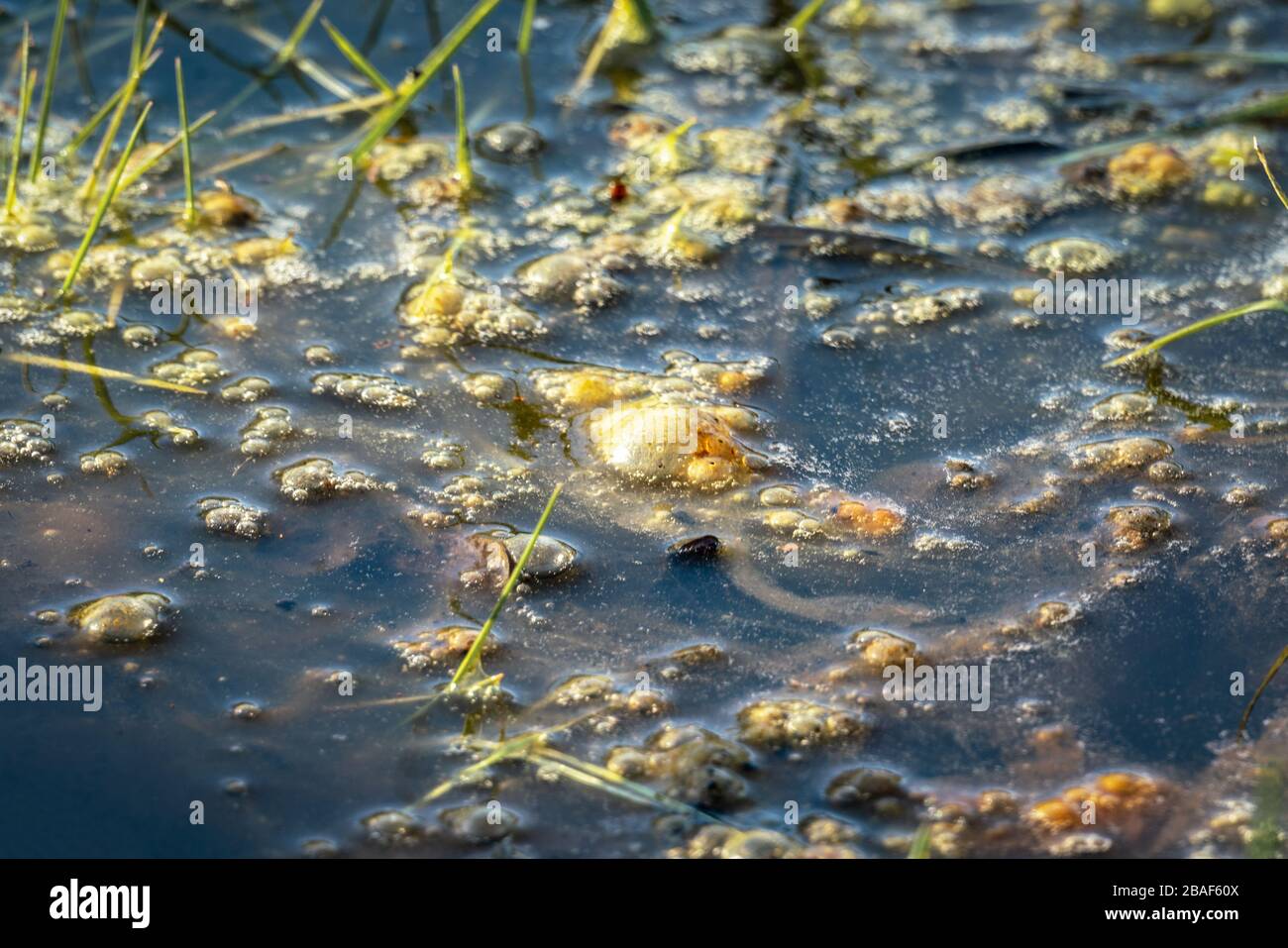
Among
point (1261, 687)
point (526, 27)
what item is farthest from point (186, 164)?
point (1261, 687)

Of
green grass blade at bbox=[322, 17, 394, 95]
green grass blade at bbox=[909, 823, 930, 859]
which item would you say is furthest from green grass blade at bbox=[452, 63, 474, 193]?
green grass blade at bbox=[909, 823, 930, 859]

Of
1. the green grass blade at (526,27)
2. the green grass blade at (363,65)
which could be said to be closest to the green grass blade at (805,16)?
the green grass blade at (526,27)

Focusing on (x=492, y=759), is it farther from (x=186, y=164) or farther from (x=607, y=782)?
(x=186, y=164)

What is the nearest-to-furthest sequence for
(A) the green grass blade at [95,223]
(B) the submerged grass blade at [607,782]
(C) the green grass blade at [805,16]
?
(B) the submerged grass blade at [607,782] < (A) the green grass blade at [95,223] < (C) the green grass blade at [805,16]

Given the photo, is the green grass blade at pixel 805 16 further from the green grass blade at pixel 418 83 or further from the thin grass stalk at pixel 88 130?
the thin grass stalk at pixel 88 130
